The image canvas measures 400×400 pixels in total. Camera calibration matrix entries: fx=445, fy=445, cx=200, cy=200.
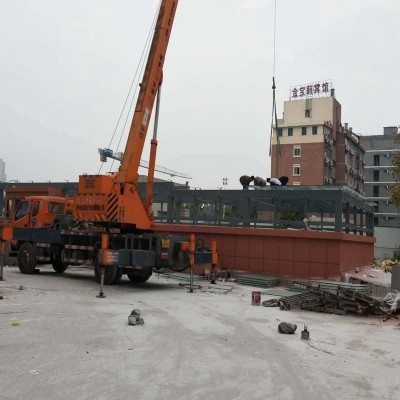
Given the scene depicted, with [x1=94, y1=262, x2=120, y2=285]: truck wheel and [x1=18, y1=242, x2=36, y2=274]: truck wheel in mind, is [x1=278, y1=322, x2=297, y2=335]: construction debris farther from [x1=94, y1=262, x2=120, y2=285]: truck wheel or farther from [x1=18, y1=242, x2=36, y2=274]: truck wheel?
[x1=18, y1=242, x2=36, y2=274]: truck wheel

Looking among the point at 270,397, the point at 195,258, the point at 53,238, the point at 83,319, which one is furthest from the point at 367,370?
the point at 53,238

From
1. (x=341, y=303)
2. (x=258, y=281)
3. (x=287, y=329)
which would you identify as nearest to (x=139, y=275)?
(x=258, y=281)

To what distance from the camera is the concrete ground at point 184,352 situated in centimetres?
531

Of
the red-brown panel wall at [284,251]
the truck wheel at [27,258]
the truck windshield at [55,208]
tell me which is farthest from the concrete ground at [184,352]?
the truck windshield at [55,208]

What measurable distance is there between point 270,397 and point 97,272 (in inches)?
438

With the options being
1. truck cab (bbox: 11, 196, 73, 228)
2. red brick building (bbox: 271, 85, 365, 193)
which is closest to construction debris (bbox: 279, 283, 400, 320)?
truck cab (bbox: 11, 196, 73, 228)

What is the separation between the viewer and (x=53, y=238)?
17.3m

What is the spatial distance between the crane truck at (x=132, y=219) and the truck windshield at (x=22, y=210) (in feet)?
10.4

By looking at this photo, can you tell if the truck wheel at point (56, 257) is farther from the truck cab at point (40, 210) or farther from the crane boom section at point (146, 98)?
the crane boom section at point (146, 98)

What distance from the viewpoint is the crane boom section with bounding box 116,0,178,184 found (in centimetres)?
1530

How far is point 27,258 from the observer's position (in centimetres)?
1800

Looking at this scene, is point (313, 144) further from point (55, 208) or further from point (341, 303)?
point (341, 303)

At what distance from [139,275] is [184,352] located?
976 cm

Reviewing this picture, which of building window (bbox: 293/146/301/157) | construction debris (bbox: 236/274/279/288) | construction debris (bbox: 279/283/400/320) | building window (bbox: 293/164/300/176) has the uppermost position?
building window (bbox: 293/146/301/157)
